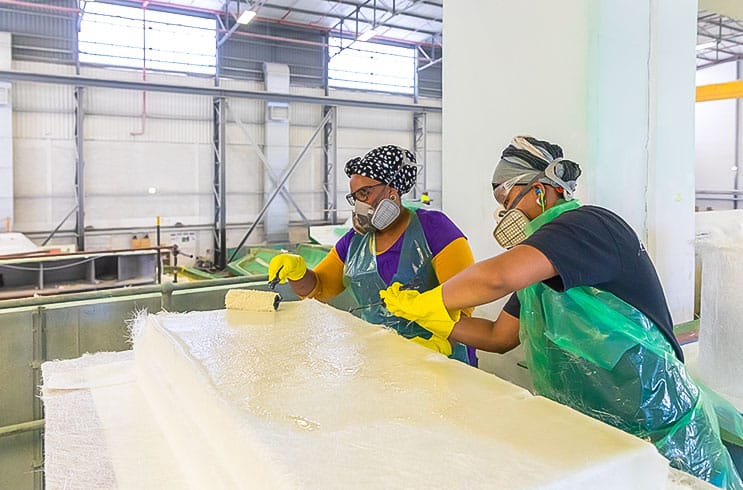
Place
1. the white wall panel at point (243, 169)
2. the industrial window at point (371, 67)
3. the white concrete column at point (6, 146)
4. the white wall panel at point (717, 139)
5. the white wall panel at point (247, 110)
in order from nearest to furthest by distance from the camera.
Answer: the white concrete column at point (6, 146)
the white wall panel at point (247, 110)
the white wall panel at point (243, 169)
the industrial window at point (371, 67)
the white wall panel at point (717, 139)

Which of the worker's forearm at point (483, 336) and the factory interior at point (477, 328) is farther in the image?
the worker's forearm at point (483, 336)

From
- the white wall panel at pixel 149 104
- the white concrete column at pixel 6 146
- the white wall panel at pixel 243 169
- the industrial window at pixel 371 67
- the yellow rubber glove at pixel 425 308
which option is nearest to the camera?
the yellow rubber glove at pixel 425 308

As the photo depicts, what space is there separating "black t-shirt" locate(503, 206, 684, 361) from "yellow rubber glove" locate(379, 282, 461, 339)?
0.83 ft

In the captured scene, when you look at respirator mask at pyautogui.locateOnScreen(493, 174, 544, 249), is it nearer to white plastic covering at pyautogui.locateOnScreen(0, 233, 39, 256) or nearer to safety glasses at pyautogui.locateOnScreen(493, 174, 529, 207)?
safety glasses at pyautogui.locateOnScreen(493, 174, 529, 207)

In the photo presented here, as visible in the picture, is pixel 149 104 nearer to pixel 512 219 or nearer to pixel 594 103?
pixel 594 103

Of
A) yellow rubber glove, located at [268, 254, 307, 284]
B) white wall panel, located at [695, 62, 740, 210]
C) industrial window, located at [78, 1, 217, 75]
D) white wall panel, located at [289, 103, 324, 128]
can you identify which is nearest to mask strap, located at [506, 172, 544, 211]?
yellow rubber glove, located at [268, 254, 307, 284]

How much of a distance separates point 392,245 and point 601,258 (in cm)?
87

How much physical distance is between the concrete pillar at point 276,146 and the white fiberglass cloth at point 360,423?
30.2 feet

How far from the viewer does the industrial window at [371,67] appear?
1103 cm

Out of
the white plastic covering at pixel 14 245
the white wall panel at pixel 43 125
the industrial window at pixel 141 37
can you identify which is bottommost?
the white plastic covering at pixel 14 245

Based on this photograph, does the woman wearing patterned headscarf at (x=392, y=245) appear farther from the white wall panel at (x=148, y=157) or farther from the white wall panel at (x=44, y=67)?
the white wall panel at (x=44, y=67)

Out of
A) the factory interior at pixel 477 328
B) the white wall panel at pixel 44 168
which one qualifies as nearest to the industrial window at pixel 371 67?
the white wall panel at pixel 44 168

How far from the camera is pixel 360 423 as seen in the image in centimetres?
89

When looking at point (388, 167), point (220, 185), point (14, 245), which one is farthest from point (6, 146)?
point (388, 167)
